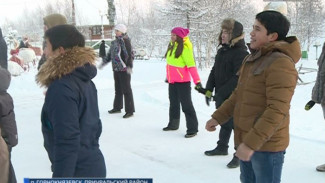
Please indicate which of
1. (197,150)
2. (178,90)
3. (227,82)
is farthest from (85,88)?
(178,90)

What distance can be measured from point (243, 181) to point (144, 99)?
6919mm

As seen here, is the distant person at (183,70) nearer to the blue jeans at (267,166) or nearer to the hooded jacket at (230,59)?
the hooded jacket at (230,59)

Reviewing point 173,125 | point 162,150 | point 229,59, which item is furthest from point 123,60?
point 229,59

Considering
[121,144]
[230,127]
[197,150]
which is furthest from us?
[121,144]

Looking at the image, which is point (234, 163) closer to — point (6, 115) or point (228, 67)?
point (228, 67)

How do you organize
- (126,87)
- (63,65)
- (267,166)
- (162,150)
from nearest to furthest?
(63,65), (267,166), (162,150), (126,87)

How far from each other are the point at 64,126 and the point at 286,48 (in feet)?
4.76

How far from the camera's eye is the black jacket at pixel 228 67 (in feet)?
13.5

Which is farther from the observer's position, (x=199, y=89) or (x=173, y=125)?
(x=173, y=125)

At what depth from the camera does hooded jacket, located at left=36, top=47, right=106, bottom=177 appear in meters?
2.00

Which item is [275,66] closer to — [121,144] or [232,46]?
[232,46]

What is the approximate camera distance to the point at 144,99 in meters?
9.50

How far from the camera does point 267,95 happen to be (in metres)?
2.22

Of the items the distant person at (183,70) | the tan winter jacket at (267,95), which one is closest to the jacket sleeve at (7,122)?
the tan winter jacket at (267,95)
